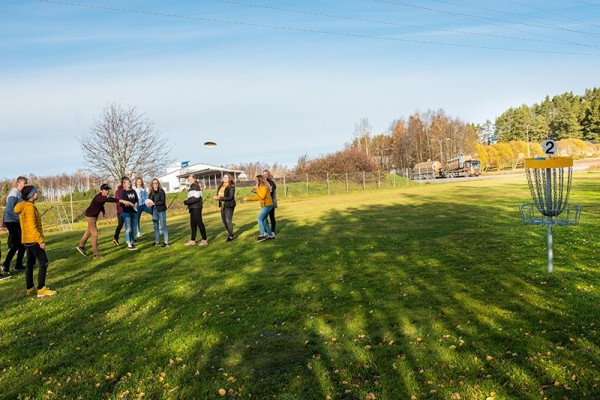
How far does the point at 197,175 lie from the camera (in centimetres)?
7212

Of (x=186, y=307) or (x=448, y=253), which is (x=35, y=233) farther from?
(x=448, y=253)

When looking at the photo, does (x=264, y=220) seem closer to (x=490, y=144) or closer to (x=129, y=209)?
(x=129, y=209)

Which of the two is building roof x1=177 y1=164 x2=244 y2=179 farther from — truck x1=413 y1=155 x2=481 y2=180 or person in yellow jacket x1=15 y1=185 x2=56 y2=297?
person in yellow jacket x1=15 y1=185 x2=56 y2=297

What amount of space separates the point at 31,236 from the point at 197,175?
64731 millimetres

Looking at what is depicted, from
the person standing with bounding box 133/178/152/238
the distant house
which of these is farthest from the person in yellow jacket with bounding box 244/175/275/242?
the distant house

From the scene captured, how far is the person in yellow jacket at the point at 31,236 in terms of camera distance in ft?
28.1

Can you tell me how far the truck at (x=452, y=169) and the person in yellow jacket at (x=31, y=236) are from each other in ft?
228

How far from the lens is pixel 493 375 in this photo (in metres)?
4.41

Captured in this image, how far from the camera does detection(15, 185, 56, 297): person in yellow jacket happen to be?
28.1 ft

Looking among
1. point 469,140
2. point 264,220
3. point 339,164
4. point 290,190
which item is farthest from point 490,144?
point 264,220

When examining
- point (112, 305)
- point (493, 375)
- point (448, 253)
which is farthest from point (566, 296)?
point (112, 305)

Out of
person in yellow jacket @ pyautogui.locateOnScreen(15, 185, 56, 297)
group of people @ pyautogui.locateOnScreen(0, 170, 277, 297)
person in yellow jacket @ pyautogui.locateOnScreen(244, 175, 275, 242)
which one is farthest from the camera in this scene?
person in yellow jacket @ pyautogui.locateOnScreen(244, 175, 275, 242)

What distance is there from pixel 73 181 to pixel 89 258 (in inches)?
3584

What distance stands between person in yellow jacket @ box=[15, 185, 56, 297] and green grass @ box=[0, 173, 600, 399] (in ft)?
1.02
